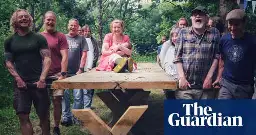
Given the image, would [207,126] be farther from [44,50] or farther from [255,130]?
[44,50]

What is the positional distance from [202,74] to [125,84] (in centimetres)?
98

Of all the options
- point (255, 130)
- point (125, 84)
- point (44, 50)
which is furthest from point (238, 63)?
point (44, 50)

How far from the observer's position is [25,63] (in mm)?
4758

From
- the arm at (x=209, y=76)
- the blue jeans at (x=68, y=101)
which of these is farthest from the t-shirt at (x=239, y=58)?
the blue jeans at (x=68, y=101)

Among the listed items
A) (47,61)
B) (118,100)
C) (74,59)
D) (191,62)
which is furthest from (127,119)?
(74,59)

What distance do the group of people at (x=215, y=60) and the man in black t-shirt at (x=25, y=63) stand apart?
1726mm

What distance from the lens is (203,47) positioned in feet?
14.7

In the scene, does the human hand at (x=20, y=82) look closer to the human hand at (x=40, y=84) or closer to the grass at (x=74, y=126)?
the human hand at (x=40, y=84)

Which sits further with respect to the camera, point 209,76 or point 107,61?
point 107,61

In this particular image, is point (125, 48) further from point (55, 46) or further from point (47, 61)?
point (47, 61)

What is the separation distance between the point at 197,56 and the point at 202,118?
2.77 feet

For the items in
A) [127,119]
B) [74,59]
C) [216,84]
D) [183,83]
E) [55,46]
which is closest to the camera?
[127,119]

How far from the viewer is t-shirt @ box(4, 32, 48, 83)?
→ 4734 mm

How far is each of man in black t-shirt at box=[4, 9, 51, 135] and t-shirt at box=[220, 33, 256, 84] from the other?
2.21 metres
